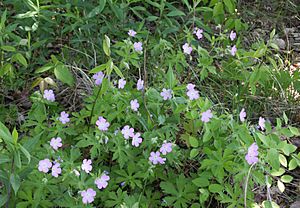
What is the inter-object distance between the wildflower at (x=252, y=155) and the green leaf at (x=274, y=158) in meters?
0.05

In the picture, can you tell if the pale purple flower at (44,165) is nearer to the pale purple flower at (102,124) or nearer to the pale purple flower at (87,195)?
the pale purple flower at (87,195)

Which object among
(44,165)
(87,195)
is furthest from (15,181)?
(87,195)

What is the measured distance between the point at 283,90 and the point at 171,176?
43.7 inches

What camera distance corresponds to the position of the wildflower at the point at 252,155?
219cm

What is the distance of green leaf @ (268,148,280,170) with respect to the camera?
7.17 ft

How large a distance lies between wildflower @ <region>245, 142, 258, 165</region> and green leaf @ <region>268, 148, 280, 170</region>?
0.18ft

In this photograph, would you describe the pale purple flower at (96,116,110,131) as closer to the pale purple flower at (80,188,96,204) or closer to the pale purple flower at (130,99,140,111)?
the pale purple flower at (130,99,140,111)

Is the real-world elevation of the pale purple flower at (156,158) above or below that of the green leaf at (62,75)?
Result: below

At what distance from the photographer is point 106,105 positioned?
2445mm

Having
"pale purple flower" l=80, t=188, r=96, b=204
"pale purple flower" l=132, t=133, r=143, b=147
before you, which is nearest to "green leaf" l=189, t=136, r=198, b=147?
"pale purple flower" l=132, t=133, r=143, b=147

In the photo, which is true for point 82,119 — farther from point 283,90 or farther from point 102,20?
point 283,90

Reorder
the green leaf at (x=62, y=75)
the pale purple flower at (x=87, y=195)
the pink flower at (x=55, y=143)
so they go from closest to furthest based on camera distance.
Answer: the pale purple flower at (x=87, y=195) < the pink flower at (x=55, y=143) < the green leaf at (x=62, y=75)

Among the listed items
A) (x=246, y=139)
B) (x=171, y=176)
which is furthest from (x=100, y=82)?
(x=246, y=139)

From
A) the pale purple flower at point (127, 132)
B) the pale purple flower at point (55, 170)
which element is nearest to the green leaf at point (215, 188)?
the pale purple flower at point (127, 132)
